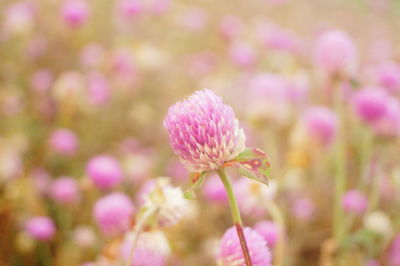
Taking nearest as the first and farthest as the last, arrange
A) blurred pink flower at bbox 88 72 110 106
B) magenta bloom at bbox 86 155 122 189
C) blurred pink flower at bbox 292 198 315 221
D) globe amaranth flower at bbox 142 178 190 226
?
globe amaranth flower at bbox 142 178 190 226 → magenta bloom at bbox 86 155 122 189 → blurred pink flower at bbox 292 198 315 221 → blurred pink flower at bbox 88 72 110 106

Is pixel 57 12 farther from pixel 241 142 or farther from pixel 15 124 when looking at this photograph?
pixel 241 142

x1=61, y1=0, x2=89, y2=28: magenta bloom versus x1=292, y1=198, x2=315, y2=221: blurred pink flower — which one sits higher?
x1=61, y1=0, x2=89, y2=28: magenta bloom

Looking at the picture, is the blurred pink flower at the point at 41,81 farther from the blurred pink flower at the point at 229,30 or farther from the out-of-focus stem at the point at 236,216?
the out-of-focus stem at the point at 236,216

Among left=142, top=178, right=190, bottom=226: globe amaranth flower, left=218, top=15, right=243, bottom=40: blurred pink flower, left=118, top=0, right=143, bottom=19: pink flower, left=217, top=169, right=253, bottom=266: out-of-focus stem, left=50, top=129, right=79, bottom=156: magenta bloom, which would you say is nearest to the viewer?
left=217, top=169, right=253, bottom=266: out-of-focus stem

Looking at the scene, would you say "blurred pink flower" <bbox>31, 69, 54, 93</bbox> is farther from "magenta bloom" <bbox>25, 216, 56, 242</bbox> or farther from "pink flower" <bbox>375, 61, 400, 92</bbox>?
"pink flower" <bbox>375, 61, 400, 92</bbox>

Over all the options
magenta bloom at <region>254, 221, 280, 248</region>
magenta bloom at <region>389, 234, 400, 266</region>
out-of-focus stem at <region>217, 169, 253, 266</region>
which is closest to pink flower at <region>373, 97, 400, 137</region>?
magenta bloom at <region>389, 234, 400, 266</region>

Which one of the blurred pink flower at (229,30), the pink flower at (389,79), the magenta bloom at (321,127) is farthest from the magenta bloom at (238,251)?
the blurred pink flower at (229,30)

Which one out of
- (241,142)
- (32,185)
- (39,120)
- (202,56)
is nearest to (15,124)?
(39,120)

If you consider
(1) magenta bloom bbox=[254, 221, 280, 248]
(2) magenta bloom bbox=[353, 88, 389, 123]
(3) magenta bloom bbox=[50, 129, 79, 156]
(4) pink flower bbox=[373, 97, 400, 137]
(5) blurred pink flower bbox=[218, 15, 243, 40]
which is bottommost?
(1) magenta bloom bbox=[254, 221, 280, 248]
